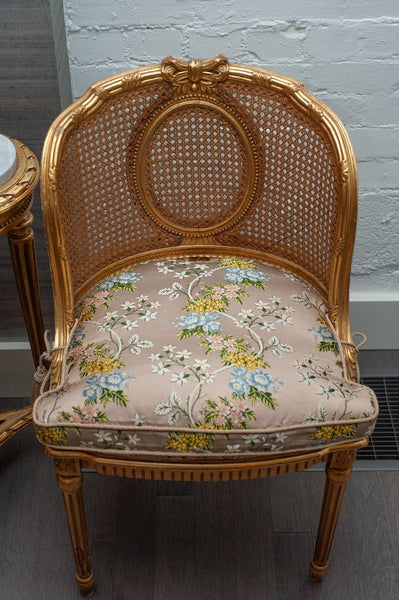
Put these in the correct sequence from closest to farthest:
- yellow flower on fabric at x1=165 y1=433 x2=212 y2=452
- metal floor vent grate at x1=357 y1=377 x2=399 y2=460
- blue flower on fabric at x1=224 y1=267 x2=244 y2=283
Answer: yellow flower on fabric at x1=165 y1=433 x2=212 y2=452 < blue flower on fabric at x1=224 y1=267 x2=244 y2=283 < metal floor vent grate at x1=357 y1=377 x2=399 y2=460

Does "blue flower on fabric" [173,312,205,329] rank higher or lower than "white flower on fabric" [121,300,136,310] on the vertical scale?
higher

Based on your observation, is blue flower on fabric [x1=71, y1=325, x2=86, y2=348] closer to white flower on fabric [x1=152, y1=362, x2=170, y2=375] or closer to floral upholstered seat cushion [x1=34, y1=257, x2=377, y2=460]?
floral upholstered seat cushion [x1=34, y1=257, x2=377, y2=460]

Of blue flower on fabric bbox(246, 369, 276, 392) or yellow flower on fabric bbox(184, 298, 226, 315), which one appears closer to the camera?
blue flower on fabric bbox(246, 369, 276, 392)

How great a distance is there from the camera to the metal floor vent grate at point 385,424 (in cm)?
171

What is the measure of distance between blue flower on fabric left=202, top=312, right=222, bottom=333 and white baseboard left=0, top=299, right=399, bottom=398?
676 mm

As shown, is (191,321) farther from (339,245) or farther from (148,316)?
(339,245)

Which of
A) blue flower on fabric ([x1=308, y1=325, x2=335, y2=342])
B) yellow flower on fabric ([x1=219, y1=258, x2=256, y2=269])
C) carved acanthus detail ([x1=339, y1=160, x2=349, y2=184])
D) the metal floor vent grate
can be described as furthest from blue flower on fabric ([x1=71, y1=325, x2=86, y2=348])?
the metal floor vent grate

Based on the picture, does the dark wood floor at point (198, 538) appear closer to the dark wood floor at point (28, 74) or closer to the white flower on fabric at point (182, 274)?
the white flower on fabric at point (182, 274)

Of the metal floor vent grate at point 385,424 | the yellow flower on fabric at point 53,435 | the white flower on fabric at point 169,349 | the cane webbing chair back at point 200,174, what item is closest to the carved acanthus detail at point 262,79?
the cane webbing chair back at point 200,174

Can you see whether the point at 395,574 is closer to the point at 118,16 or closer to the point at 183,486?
the point at 183,486

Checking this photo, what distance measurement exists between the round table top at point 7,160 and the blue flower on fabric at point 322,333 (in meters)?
0.64

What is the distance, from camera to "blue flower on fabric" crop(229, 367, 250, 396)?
1177mm

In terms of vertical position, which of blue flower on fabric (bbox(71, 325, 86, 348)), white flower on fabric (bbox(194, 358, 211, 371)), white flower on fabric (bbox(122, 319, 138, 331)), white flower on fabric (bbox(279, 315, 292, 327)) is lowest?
blue flower on fabric (bbox(71, 325, 86, 348))

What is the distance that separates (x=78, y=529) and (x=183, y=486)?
37 centimetres
